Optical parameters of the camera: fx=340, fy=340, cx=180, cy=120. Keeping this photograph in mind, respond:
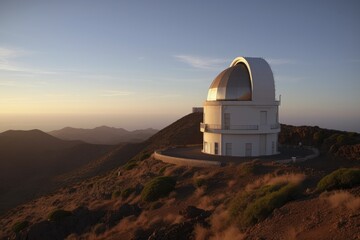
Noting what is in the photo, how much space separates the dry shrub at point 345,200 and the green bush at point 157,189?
10.7 m

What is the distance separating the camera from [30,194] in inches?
1581

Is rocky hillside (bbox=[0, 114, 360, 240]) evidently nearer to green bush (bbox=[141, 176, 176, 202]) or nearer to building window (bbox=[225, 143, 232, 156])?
green bush (bbox=[141, 176, 176, 202])

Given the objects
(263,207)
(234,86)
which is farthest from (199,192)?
(234,86)

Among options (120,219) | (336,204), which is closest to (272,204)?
(336,204)

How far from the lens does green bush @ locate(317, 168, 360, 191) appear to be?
40.4 ft

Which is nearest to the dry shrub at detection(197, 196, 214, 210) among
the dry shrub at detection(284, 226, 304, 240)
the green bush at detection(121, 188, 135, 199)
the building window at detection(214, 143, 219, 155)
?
the green bush at detection(121, 188, 135, 199)

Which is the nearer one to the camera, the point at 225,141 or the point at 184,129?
the point at 225,141

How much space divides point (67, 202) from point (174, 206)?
11.7 meters

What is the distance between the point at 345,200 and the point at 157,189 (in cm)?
1180

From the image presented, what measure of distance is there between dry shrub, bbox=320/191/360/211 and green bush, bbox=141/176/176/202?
10738 mm

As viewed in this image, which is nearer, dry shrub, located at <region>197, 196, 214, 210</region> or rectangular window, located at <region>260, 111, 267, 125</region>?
dry shrub, located at <region>197, 196, 214, 210</region>

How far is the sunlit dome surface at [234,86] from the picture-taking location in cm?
2842

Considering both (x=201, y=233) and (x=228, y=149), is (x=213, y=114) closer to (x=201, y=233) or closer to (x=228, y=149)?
(x=228, y=149)

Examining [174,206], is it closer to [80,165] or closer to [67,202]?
[67,202]
